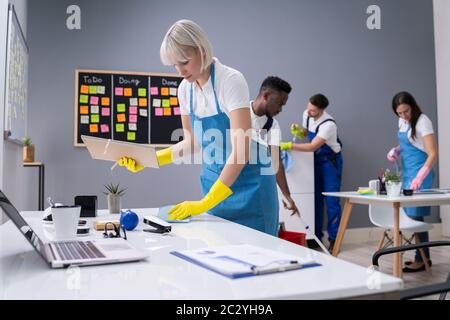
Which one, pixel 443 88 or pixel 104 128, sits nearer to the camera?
pixel 104 128

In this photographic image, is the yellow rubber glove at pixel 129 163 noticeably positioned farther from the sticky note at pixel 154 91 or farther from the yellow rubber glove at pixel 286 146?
the yellow rubber glove at pixel 286 146

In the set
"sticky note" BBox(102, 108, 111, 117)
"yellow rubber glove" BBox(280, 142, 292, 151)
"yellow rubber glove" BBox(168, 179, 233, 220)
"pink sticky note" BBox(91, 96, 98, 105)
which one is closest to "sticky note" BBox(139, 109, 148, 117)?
"sticky note" BBox(102, 108, 111, 117)

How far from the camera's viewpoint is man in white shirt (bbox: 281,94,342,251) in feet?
13.6

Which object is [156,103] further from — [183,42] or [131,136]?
[183,42]

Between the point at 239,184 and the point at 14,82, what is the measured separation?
1.84 metres

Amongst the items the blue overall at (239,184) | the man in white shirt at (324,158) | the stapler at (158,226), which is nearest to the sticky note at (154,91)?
the man in white shirt at (324,158)

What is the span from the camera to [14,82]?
268 centimetres

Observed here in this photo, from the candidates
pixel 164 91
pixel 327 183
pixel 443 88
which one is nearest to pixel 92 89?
pixel 164 91

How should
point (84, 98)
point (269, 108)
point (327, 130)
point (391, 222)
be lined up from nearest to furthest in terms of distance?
point (269, 108)
point (391, 222)
point (84, 98)
point (327, 130)

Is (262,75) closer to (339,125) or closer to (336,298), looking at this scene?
(339,125)

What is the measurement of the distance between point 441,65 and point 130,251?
4996mm

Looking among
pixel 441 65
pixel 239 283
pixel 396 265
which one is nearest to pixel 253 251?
pixel 239 283

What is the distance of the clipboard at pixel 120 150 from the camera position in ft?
5.16

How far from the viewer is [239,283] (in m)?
0.70
